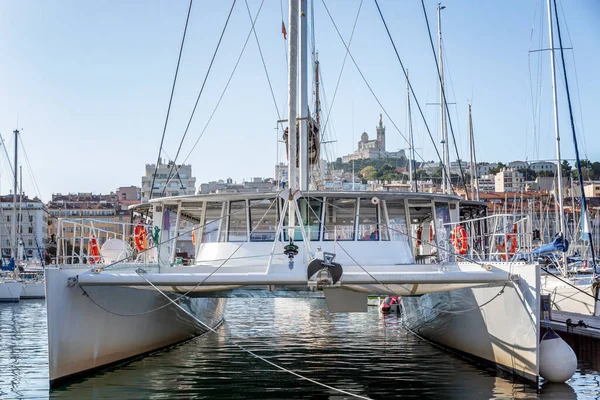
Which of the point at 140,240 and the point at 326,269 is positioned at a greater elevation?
the point at 140,240

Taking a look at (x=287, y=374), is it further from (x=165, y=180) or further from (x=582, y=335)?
(x=165, y=180)

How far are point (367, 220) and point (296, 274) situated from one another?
9.46 ft

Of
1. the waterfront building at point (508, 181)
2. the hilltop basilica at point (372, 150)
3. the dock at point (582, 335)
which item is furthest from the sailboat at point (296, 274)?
the hilltop basilica at point (372, 150)

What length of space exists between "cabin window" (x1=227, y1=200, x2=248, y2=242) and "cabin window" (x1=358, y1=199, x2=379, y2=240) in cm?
191

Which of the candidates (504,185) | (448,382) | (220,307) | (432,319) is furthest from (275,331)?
(504,185)

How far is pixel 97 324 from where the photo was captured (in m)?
11.0

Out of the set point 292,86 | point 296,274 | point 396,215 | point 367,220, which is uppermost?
point 292,86

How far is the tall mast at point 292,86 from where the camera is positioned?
37.4 feet

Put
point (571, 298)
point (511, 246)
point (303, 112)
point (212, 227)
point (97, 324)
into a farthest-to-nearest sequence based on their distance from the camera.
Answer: point (571, 298) < point (212, 227) < point (511, 246) < point (303, 112) < point (97, 324)

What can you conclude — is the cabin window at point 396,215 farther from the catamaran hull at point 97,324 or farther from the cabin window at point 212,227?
the catamaran hull at point 97,324

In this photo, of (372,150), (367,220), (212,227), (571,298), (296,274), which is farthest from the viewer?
(372,150)

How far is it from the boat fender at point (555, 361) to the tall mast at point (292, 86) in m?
4.05

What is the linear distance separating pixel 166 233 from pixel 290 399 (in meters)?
5.72

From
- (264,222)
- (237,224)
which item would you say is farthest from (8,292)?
(264,222)
